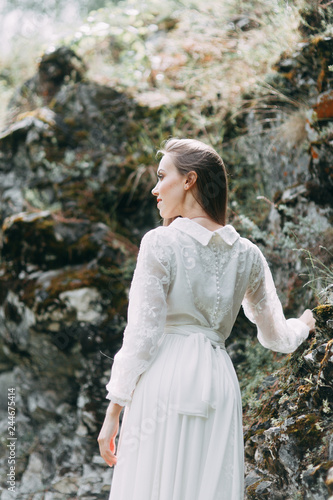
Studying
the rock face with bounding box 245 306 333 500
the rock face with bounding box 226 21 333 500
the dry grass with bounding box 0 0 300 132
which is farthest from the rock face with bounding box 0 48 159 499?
the rock face with bounding box 245 306 333 500

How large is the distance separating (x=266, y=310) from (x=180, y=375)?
543mm

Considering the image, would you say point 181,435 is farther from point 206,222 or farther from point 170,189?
point 170,189

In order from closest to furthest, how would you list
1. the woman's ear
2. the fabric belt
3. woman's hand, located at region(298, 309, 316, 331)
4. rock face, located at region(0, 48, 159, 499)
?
1. the fabric belt
2. the woman's ear
3. woman's hand, located at region(298, 309, 316, 331)
4. rock face, located at region(0, 48, 159, 499)

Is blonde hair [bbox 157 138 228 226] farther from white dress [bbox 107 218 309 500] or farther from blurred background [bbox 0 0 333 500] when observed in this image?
blurred background [bbox 0 0 333 500]

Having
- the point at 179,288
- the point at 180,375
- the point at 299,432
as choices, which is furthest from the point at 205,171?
the point at 299,432

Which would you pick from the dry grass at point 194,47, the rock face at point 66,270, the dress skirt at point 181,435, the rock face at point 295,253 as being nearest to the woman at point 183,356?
the dress skirt at point 181,435

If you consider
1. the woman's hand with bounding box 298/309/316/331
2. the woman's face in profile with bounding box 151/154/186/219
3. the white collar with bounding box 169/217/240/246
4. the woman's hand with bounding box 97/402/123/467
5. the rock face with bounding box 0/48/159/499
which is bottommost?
the rock face with bounding box 0/48/159/499

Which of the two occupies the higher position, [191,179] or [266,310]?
[191,179]

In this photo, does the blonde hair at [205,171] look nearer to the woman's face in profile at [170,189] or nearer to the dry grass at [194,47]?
the woman's face in profile at [170,189]

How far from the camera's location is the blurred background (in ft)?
8.45

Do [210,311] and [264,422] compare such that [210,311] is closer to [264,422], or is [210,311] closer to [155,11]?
[264,422]

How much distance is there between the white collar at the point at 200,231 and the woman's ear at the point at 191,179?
0.14 m

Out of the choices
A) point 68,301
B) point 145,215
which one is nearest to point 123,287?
point 68,301

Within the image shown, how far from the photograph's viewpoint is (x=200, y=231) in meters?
1.87
